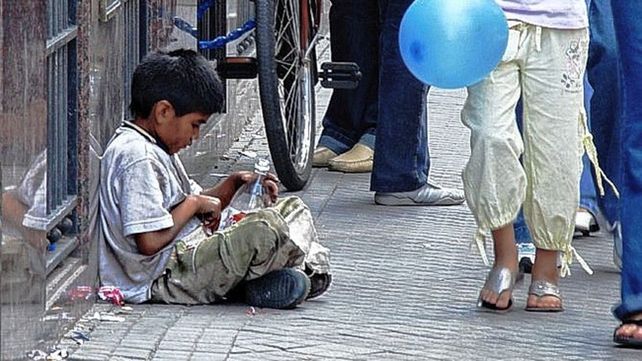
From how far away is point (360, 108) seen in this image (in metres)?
8.38

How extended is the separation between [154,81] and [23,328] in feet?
4.63

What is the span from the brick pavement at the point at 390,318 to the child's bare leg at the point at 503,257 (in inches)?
2.3

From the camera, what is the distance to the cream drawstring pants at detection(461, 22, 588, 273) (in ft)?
18.2

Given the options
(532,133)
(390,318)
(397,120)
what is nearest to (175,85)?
(390,318)

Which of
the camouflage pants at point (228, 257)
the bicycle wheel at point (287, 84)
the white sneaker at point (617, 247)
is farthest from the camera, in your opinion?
the bicycle wheel at point (287, 84)

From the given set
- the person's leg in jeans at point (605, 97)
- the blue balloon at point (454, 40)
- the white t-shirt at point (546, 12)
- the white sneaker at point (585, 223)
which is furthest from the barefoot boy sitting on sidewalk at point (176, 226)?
the white sneaker at point (585, 223)

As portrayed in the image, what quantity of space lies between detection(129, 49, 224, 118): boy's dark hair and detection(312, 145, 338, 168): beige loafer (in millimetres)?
2780

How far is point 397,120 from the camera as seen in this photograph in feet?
24.6

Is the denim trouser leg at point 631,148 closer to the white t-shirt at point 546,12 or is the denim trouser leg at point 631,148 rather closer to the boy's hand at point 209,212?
the white t-shirt at point 546,12

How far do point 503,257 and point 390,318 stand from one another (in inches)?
18.0

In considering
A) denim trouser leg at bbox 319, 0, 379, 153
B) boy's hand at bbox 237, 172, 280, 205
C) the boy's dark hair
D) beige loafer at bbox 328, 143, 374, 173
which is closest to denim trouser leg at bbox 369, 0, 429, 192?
denim trouser leg at bbox 319, 0, 379, 153

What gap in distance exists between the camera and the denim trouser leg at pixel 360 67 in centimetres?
816

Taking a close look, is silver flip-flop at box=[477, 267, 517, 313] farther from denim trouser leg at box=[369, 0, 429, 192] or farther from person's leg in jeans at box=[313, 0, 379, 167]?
person's leg in jeans at box=[313, 0, 379, 167]

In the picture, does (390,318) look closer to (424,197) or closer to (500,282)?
(500,282)
